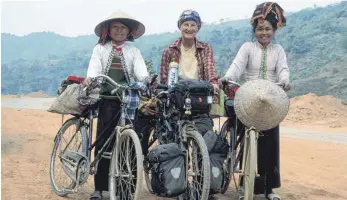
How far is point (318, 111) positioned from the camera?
19.1 meters

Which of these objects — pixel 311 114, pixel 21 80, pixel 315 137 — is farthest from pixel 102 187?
pixel 21 80

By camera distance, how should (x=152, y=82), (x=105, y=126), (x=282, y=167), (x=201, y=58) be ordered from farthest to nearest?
(x=282, y=167) → (x=201, y=58) → (x=105, y=126) → (x=152, y=82)

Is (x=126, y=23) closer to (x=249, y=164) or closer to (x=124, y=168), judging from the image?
(x=124, y=168)

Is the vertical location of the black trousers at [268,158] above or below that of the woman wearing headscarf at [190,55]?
below

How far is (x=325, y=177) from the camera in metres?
7.13

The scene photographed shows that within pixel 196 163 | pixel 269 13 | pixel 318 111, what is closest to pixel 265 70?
pixel 269 13

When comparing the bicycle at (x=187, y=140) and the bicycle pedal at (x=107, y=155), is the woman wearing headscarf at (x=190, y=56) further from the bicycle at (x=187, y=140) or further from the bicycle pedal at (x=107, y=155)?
the bicycle pedal at (x=107, y=155)

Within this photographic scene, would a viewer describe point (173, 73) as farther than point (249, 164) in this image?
Yes

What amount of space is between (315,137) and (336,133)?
5.73ft

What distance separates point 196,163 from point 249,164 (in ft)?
1.72

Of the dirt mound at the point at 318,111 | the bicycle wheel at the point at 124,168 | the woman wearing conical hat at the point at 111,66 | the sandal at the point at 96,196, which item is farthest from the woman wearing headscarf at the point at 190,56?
the dirt mound at the point at 318,111

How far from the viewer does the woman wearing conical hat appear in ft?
15.6

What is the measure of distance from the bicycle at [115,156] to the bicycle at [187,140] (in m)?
0.23

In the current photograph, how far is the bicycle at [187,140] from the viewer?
3.93 meters
